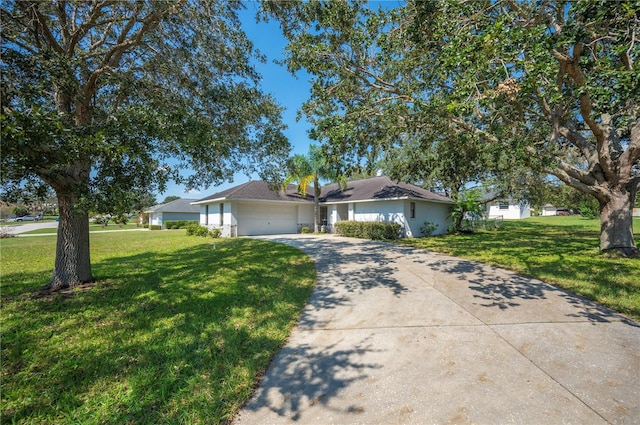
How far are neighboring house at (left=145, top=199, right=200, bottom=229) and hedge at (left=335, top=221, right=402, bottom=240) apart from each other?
84.6 feet

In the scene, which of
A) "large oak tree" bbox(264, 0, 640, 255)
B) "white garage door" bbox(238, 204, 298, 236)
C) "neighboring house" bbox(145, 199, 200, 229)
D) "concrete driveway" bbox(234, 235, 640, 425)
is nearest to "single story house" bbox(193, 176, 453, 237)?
"white garage door" bbox(238, 204, 298, 236)

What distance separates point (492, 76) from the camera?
18.8ft

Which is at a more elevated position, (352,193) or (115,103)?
(115,103)

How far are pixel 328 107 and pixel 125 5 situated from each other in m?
5.96

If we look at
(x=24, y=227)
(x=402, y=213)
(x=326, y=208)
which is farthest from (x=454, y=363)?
(x=24, y=227)

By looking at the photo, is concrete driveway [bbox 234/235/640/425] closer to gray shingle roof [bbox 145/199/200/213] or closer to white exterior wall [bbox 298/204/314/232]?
white exterior wall [bbox 298/204/314/232]

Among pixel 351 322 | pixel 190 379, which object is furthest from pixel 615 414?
pixel 190 379

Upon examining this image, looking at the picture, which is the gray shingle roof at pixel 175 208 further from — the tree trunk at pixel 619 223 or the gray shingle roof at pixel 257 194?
the tree trunk at pixel 619 223

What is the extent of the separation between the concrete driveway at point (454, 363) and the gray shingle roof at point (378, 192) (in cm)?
1224

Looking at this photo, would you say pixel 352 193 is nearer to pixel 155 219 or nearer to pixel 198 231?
pixel 198 231

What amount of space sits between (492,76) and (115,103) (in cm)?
918

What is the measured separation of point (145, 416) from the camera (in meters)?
2.40

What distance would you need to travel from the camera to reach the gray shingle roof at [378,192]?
58.7 ft

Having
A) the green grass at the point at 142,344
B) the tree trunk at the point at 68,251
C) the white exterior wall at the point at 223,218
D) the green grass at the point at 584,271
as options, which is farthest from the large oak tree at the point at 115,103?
the white exterior wall at the point at 223,218
